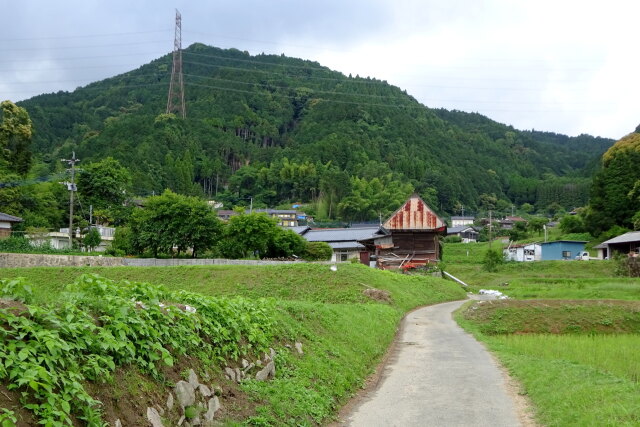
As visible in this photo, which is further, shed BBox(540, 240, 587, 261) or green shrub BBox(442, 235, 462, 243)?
green shrub BBox(442, 235, 462, 243)

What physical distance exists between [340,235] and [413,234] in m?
18.1

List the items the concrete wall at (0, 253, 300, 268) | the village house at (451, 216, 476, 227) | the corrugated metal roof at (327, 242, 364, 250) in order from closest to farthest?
the concrete wall at (0, 253, 300, 268), the corrugated metal roof at (327, 242, 364, 250), the village house at (451, 216, 476, 227)

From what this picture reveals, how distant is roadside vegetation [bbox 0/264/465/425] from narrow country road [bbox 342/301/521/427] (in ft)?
2.12

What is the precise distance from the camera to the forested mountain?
113000 millimetres

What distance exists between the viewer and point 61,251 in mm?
43938

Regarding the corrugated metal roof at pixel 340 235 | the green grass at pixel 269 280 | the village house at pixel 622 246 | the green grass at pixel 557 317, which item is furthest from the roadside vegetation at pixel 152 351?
the corrugated metal roof at pixel 340 235

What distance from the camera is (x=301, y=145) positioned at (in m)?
141

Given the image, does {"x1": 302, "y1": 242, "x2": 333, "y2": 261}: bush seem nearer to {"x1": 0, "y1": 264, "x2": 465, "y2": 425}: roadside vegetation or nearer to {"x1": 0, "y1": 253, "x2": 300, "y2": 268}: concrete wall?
{"x1": 0, "y1": 253, "x2": 300, "y2": 268}: concrete wall

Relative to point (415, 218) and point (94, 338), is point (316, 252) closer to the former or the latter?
point (415, 218)

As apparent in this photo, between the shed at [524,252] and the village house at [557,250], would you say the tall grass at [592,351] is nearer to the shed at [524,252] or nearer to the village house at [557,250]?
the village house at [557,250]

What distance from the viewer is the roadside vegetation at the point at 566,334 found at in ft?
29.3

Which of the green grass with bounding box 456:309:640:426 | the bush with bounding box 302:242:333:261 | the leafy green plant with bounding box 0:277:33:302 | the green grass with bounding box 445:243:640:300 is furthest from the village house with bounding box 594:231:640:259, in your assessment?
the leafy green plant with bounding box 0:277:33:302

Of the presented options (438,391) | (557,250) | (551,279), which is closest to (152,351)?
(438,391)

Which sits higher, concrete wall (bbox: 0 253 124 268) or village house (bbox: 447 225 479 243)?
village house (bbox: 447 225 479 243)
